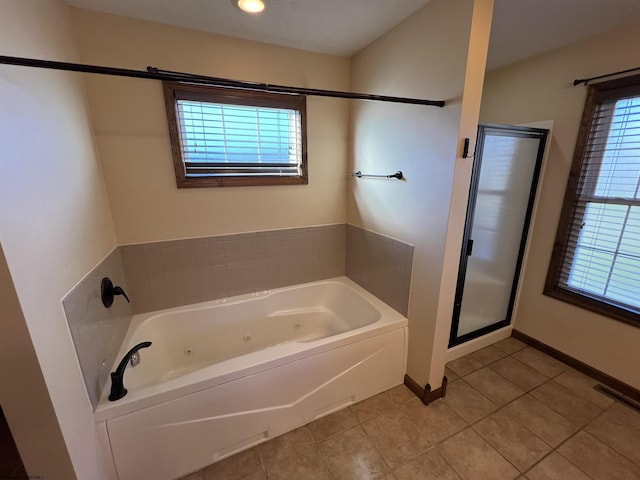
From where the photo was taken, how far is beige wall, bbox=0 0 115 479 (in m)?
0.87

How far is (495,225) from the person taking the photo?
6.74ft

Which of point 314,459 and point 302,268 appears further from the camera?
point 302,268

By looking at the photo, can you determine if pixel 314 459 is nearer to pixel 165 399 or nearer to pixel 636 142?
pixel 165 399

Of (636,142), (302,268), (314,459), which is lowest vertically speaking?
(314,459)

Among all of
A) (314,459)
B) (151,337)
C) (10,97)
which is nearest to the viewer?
(10,97)

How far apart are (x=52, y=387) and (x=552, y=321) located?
316 cm

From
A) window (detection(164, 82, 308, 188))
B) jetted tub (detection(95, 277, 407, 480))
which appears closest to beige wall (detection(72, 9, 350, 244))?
window (detection(164, 82, 308, 188))

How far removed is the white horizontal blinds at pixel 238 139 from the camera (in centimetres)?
189

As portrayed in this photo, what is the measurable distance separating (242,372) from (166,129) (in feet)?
5.34

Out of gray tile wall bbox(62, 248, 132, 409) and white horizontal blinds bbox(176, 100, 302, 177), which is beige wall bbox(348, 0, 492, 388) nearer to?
white horizontal blinds bbox(176, 100, 302, 177)

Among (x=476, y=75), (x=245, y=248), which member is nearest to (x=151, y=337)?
(x=245, y=248)

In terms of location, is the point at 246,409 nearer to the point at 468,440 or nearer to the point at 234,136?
the point at 468,440

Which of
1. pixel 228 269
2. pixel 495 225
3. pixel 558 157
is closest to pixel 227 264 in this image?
pixel 228 269

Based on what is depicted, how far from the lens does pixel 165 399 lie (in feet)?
4.26
